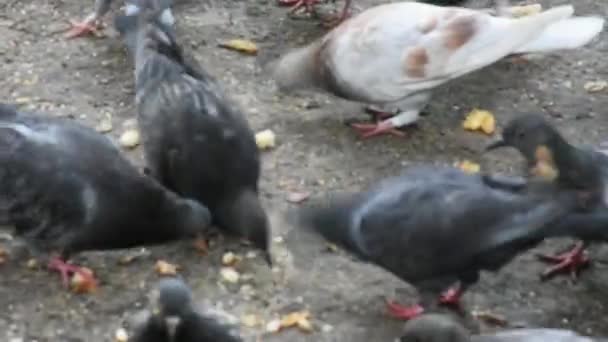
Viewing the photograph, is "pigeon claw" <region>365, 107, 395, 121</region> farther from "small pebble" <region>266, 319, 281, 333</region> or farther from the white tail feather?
"small pebble" <region>266, 319, 281, 333</region>

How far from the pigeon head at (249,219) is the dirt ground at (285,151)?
0.19 meters

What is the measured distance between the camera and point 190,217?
551 cm

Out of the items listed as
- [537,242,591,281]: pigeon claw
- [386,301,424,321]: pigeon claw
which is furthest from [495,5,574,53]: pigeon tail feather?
[386,301,424,321]: pigeon claw

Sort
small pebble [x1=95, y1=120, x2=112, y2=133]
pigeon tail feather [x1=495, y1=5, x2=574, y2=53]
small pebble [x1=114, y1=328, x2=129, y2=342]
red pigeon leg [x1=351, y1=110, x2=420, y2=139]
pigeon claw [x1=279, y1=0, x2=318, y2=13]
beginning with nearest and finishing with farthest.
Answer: small pebble [x1=114, y1=328, x2=129, y2=342]
pigeon tail feather [x1=495, y1=5, x2=574, y2=53]
small pebble [x1=95, y1=120, x2=112, y2=133]
red pigeon leg [x1=351, y1=110, x2=420, y2=139]
pigeon claw [x1=279, y1=0, x2=318, y2=13]

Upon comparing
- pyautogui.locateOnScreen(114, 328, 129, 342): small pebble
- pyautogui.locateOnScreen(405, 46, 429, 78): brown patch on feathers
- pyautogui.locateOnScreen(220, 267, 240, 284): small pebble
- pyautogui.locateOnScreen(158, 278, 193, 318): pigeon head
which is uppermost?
pyautogui.locateOnScreen(158, 278, 193, 318): pigeon head

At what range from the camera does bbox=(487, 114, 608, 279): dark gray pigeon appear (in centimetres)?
524

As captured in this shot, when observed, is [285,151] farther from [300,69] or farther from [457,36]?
[457,36]

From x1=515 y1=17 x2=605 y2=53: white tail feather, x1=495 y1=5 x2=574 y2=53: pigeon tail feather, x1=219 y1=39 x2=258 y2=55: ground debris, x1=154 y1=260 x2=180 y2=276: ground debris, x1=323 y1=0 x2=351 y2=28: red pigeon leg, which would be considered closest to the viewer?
x1=154 y1=260 x2=180 y2=276: ground debris

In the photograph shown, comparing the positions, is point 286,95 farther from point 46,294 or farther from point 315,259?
point 46,294

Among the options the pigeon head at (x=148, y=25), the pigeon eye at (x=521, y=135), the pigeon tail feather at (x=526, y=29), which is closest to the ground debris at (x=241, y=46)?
the pigeon head at (x=148, y=25)

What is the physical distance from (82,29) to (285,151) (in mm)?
1538

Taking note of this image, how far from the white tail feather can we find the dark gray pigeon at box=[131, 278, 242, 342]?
2517mm

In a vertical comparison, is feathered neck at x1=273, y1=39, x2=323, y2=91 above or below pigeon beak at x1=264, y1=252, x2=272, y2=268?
above

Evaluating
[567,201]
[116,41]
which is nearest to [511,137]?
[567,201]
